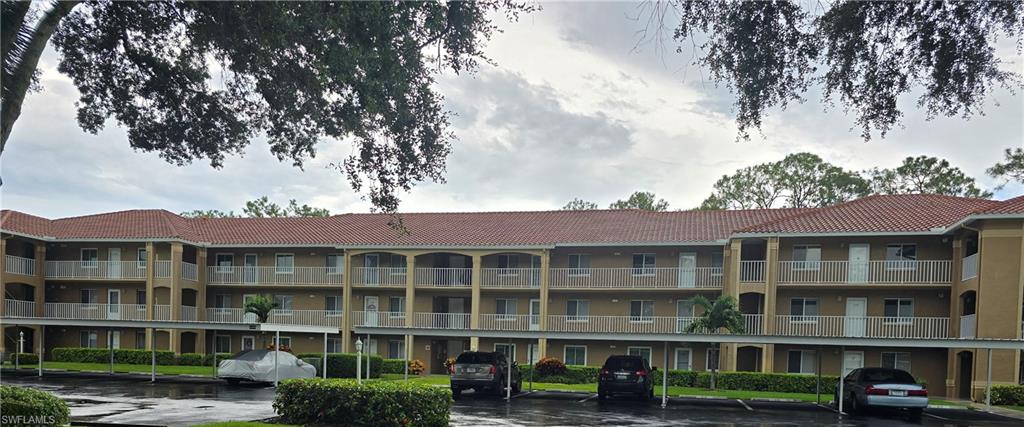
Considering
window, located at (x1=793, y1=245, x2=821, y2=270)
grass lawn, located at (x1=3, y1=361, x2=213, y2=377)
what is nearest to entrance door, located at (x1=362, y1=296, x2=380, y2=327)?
grass lawn, located at (x1=3, y1=361, x2=213, y2=377)

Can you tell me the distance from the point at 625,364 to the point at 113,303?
2902 cm

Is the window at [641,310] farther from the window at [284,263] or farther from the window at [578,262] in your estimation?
the window at [284,263]

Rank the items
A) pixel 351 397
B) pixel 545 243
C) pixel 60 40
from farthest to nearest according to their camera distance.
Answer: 1. pixel 545 243
2. pixel 351 397
3. pixel 60 40

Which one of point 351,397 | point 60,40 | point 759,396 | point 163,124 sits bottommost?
point 759,396

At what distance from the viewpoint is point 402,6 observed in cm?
1138

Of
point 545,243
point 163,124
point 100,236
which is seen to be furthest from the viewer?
point 100,236

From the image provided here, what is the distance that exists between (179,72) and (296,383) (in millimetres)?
6277

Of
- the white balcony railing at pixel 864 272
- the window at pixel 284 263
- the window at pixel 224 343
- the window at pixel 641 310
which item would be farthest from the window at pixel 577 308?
the window at pixel 224 343

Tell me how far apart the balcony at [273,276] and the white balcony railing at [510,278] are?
7201 millimetres

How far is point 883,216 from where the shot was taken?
1304 inches

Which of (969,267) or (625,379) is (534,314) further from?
(969,267)

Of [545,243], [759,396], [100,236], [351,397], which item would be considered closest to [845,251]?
[759,396]

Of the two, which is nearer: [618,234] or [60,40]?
[60,40]

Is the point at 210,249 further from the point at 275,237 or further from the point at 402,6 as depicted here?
the point at 402,6
